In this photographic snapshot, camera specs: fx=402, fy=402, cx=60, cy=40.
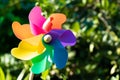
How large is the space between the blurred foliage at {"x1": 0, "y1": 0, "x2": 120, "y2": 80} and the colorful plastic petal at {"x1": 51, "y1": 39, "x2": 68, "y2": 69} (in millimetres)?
439

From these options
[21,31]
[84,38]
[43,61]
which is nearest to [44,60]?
[43,61]

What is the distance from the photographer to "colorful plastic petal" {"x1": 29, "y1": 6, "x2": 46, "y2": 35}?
1.32 meters

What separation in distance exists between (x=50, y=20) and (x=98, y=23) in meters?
0.74

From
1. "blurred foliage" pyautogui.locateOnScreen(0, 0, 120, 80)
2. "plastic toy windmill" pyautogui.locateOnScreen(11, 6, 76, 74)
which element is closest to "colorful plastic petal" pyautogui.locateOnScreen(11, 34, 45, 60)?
"plastic toy windmill" pyautogui.locateOnScreen(11, 6, 76, 74)

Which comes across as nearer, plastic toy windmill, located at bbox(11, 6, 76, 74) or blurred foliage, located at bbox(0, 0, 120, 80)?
plastic toy windmill, located at bbox(11, 6, 76, 74)

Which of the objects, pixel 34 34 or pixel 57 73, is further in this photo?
pixel 57 73

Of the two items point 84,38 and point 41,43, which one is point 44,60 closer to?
point 41,43

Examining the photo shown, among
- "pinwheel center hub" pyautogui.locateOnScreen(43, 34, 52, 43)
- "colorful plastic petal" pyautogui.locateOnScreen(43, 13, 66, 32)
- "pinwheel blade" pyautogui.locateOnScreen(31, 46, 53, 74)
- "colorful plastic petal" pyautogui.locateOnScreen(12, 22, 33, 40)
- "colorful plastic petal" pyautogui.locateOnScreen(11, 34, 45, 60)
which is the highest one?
"colorful plastic petal" pyautogui.locateOnScreen(43, 13, 66, 32)

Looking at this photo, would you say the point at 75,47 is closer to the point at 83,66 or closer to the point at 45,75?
the point at 83,66

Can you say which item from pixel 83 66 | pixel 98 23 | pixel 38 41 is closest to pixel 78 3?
pixel 98 23

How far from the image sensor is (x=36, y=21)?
134cm

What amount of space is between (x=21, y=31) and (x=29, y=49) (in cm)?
7

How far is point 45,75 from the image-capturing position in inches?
59.4

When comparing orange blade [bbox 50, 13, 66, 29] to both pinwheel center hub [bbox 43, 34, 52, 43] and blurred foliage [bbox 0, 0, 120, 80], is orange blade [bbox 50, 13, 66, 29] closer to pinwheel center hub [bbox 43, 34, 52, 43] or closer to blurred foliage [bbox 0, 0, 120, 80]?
pinwheel center hub [bbox 43, 34, 52, 43]
